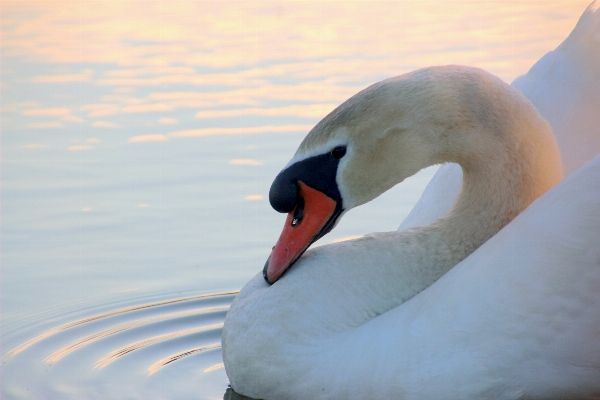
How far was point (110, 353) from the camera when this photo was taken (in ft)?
19.7

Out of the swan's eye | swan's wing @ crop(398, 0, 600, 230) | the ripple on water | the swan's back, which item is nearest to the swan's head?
the swan's eye

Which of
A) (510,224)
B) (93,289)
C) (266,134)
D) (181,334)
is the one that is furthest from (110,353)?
(266,134)

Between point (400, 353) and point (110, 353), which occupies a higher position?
point (400, 353)

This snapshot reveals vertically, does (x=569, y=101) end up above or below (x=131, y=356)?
above

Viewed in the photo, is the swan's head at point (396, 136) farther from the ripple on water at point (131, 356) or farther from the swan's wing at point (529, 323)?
the ripple on water at point (131, 356)

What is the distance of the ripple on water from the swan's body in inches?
19.2

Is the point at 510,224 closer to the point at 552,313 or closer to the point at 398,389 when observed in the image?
the point at 552,313

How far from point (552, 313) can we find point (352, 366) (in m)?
0.86

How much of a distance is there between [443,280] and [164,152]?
440 cm

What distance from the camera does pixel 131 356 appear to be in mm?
5953

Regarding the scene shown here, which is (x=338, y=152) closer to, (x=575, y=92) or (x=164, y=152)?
(x=575, y=92)

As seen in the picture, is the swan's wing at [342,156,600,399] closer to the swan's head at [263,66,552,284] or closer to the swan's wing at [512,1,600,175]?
the swan's head at [263,66,552,284]

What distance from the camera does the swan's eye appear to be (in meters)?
5.06

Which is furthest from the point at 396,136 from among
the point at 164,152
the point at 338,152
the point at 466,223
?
the point at 164,152
